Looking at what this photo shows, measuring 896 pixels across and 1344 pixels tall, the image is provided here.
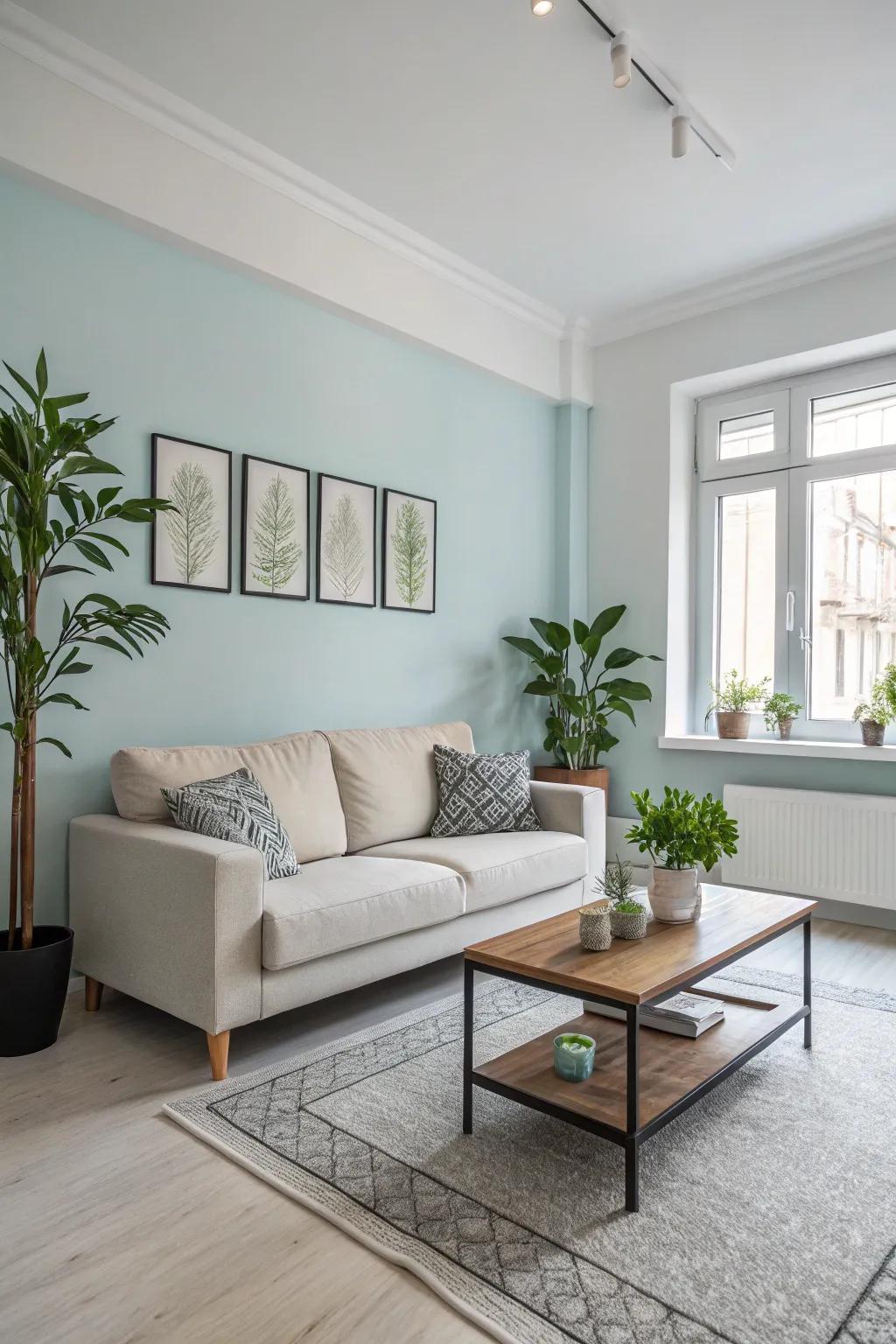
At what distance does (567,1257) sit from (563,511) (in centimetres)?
398

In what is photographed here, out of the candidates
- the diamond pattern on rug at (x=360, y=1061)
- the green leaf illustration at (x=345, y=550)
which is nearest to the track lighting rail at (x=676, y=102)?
the green leaf illustration at (x=345, y=550)

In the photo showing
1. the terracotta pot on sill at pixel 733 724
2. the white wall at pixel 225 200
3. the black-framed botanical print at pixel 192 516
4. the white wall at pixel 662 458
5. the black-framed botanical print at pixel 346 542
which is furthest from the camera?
the terracotta pot on sill at pixel 733 724

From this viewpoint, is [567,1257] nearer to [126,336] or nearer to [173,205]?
[126,336]

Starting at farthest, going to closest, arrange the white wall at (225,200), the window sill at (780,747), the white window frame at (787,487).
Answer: the white window frame at (787,487), the window sill at (780,747), the white wall at (225,200)

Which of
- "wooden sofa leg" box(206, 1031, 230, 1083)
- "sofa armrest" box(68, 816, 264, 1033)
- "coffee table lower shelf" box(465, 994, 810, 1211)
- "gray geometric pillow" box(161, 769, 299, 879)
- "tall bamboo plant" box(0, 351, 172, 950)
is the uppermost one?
"tall bamboo plant" box(0, 351, 172, 950)

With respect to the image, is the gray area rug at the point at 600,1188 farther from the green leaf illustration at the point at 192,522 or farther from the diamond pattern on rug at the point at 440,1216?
the green leaf illustration at the point at 192,522

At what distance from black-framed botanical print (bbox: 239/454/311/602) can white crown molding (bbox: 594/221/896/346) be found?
87.4 inches

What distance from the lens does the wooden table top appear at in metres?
1.85

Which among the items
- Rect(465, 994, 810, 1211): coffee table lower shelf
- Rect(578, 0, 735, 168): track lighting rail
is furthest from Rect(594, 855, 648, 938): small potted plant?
Rect(578, 0, 735, 168): track lighting rail

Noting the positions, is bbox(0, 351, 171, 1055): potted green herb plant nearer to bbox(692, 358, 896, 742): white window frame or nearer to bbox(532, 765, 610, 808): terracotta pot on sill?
bbox(532, 765, 610, 808): terracotta pot on sill

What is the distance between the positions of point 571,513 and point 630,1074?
3693 millimetres

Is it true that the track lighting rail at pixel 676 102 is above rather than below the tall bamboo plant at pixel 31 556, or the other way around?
above

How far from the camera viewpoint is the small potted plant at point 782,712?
4.39 metres

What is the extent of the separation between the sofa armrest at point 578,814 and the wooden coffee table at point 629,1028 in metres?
1.24
